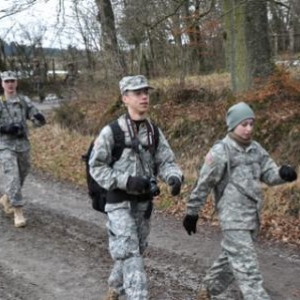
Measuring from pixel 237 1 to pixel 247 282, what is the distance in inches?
316

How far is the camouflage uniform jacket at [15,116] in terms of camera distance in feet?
28.0

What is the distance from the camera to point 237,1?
11758mm

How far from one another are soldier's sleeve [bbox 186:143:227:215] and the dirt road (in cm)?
116

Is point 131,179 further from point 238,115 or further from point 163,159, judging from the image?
point 238,115

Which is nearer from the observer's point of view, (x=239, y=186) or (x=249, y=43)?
(x=239, y=186)

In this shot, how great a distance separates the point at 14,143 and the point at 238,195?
461 cm

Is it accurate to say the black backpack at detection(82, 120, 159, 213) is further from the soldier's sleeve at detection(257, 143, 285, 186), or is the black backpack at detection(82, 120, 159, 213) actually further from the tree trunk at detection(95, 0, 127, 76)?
the tree trunk at detection(95, 0, 127, 76)

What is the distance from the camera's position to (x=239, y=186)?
500 cm

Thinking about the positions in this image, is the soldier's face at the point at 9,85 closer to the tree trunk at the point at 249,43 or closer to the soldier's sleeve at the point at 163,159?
the soldier's sleeve at the point at 163,159

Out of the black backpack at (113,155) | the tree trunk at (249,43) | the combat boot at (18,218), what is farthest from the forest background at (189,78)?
the black backpack at (113,155)

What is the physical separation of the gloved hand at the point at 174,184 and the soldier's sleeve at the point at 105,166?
0.39m

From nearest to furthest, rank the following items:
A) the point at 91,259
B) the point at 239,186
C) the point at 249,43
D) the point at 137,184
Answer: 1. the point at 137,184
2. the point at 239,186
3. the point at 91,259
4. the point at 249,43

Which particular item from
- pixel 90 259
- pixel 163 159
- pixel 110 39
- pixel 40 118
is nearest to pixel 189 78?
pixel 110 39

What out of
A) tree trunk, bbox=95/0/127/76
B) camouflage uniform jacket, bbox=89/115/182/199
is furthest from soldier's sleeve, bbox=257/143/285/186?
tree trunk, bbox=95/0/127/76
